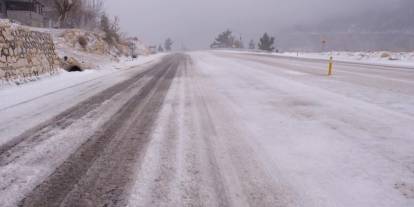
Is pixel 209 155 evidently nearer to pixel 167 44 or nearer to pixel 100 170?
pixel 100 170

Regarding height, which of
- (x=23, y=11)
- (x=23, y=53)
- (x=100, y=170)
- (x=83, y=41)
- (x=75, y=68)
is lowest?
(x=100, y=170)

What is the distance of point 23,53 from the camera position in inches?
457

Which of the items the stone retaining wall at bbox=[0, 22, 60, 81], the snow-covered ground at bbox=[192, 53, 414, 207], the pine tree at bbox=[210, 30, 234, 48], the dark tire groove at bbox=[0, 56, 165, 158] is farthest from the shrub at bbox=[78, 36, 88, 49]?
the pine tree at bbox=[210, 30, 234, 48]

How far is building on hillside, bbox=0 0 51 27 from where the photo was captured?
34.7 m

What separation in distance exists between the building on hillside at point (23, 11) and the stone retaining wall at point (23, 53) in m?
22.6

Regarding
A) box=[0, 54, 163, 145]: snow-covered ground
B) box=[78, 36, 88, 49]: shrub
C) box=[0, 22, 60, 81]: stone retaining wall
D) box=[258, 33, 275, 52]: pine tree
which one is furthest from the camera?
box=[258, 33, 275, 52]: pine tree

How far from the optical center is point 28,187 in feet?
10.1

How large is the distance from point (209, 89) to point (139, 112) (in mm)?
3785

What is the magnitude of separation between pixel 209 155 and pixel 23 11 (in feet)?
131

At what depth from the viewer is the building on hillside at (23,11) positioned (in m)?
34.7

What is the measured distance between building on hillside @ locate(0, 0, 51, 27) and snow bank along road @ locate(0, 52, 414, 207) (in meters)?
32.8

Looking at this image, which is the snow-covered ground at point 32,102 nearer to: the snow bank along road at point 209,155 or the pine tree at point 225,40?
the snow bank along road at point 209,155

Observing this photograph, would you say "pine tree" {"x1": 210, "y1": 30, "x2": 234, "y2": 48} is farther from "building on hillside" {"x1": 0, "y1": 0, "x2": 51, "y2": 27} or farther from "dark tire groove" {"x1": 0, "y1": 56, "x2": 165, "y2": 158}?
"dark tire groove" {"x1": 0, "y1": 56, "x2": 165, "y2": 158}

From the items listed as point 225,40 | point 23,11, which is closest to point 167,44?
point 225,40
